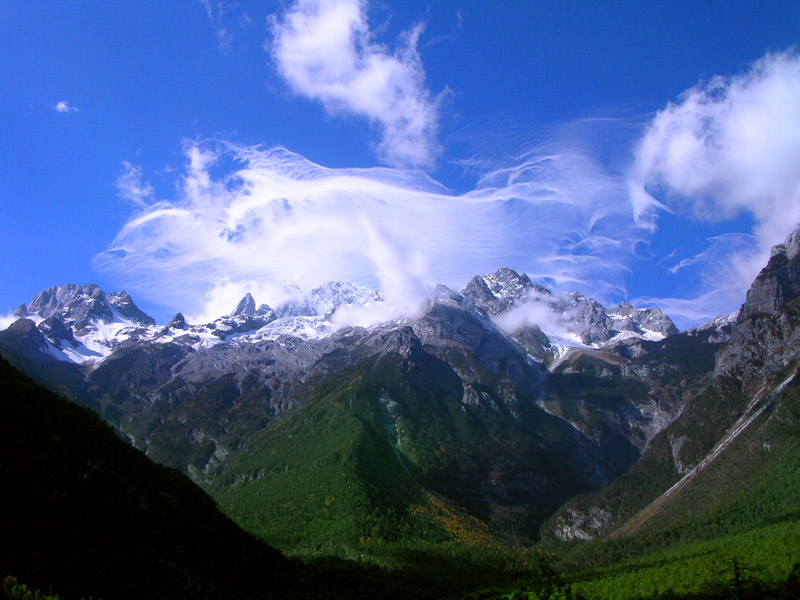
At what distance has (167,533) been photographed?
110 meters

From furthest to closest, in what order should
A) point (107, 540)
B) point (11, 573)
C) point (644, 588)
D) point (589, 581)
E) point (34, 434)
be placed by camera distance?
1. point (589, 581)
2. point (644, 588)
3. point (34, 434)
4. point (107, 540)
5. point (11, 573)

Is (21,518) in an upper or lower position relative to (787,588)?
upper

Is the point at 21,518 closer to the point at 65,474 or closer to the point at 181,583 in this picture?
the point at 65,474

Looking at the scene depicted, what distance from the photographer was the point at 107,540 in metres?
93.4

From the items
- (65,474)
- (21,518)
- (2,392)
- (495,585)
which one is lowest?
(495,585)

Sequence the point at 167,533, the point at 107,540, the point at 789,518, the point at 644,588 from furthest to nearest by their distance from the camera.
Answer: the point at 789,518 → the point at 644,588 → the point at 167,533 → the point at 107,540

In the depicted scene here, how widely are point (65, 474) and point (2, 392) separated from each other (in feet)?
67.7

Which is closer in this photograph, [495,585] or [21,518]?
[21,518]

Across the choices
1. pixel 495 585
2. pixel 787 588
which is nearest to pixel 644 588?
pixel 495 585

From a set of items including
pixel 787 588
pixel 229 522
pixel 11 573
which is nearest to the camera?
pixel 787 588

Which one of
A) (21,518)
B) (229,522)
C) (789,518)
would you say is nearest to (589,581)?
(789,518)

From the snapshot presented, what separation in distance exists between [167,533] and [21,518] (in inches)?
1309

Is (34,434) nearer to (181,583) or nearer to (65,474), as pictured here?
(65,474)

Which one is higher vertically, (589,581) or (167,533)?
(167,533)
